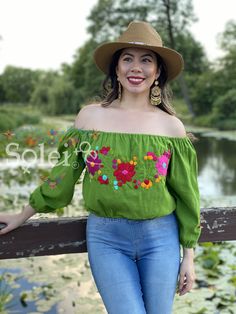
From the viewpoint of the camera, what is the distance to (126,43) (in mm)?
1590

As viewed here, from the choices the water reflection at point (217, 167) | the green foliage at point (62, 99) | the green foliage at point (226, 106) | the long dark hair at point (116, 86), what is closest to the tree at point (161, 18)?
the green foliage at point (226, 106)

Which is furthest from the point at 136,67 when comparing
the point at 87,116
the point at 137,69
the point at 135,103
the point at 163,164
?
the point at 163,164

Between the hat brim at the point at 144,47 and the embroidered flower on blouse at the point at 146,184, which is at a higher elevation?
the hat brim at the point at 144,47

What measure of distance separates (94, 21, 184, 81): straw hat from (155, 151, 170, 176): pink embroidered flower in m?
0.34

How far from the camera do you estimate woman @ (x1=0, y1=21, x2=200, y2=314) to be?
1.49 meters

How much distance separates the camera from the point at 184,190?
1572 mm

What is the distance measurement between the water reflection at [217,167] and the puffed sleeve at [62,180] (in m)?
5.56

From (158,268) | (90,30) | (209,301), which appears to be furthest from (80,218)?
(90,30)

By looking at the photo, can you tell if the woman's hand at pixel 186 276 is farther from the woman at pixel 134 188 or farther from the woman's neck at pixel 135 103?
the woman's neck at pixel 135 103

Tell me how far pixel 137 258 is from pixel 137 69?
0.63 meters

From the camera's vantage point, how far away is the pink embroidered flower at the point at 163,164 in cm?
153

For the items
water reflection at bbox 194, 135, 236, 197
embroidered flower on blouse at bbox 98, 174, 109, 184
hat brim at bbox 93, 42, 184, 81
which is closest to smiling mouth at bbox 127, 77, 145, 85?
hat brim at bbox 93, 42, 184, 81

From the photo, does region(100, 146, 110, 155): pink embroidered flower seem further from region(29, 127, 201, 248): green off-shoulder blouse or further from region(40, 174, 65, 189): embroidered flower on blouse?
region(40, 174, 65, 189): embroidered flower on blouse

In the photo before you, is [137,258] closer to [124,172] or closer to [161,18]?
[124,172]
